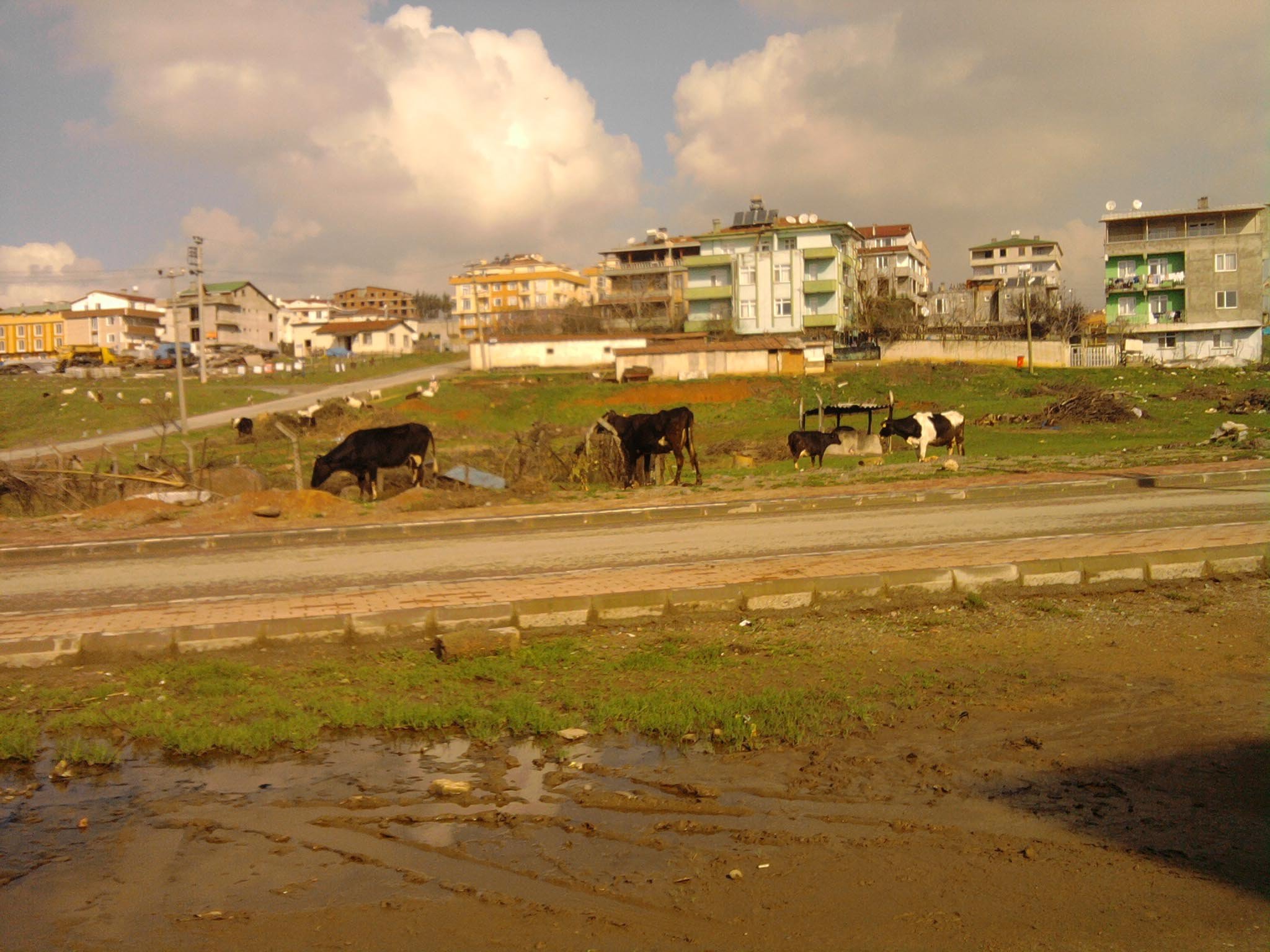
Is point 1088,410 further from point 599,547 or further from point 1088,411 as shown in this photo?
point 599,547

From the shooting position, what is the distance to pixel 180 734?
7.51m

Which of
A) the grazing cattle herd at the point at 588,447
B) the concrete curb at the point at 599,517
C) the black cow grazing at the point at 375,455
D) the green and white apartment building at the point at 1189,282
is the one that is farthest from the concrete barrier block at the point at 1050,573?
the green and white apartment building at the point at 1189,282

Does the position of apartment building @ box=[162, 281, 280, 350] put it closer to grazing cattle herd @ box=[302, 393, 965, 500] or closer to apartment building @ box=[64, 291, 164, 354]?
apartment building @ box=[64, 291, 164, 354]

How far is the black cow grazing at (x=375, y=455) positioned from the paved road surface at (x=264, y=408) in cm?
1007

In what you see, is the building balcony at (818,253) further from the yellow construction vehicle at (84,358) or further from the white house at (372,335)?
the yellow construction vehicle at (84,358)

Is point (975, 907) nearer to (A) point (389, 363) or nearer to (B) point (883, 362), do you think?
(B) point (883, 362)

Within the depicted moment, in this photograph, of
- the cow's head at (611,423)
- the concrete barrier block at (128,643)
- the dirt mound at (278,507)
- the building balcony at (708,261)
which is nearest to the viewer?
the concrete barrier block at (128,643)

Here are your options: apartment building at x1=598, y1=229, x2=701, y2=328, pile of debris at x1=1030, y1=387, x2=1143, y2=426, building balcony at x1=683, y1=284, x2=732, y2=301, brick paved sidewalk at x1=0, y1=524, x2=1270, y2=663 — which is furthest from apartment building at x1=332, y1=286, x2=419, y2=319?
brick paved sidewalk at x1=0, y1=524, x2=1270, y2=663

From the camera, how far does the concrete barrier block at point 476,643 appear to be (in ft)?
29.7

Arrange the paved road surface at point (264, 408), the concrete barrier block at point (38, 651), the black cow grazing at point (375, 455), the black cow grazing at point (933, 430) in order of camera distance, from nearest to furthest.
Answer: the concrete barrier block at point (38, 651), the black cow grazing at point (375, 455), the black cow grazing at point (933, 430), the paved road surface at point (264, 408)

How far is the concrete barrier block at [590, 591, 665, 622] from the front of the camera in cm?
1016

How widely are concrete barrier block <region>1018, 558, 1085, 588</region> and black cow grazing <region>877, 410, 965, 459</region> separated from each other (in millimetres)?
18422

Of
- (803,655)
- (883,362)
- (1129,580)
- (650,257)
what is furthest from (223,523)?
(650,257)

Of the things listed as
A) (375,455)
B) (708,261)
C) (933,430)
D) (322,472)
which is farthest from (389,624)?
(708,261)
